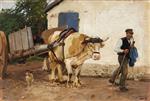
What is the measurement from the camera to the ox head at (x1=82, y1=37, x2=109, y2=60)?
1512cm

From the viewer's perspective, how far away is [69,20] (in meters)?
18.8

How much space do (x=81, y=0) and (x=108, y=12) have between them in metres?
1.17

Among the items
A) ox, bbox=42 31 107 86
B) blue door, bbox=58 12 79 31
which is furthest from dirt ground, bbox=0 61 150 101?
blue door, bbox=58 12 79 31

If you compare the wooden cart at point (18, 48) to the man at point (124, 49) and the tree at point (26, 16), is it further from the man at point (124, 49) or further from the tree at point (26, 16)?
the tree at point (26, 16)

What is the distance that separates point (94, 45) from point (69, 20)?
3733mm

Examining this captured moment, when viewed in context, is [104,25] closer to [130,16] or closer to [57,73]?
[130,16]

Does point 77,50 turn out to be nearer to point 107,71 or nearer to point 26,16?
point 107,71

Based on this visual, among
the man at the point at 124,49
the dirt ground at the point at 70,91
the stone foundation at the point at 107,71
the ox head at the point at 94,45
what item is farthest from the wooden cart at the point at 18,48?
the man at the point at 124,49

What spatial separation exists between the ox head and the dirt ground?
3.55 feet

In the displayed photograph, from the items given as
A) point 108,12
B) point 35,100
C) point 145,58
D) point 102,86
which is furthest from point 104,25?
point 35,100

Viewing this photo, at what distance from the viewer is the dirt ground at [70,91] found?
14000 millimetres

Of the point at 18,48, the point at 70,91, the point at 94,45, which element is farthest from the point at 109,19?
the point at 70,91

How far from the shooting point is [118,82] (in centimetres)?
1566

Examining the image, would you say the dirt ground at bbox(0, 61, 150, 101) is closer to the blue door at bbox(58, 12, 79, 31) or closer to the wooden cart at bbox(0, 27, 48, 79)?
the wooden cart at bbox(0, 27, 48, 79)
